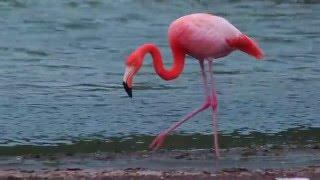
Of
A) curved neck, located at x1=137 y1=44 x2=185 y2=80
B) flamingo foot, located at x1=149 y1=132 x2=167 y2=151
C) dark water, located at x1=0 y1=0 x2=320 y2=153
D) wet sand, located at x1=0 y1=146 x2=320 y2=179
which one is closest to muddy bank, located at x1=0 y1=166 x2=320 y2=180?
wet sand, located at x1=0 y1=146 x2=320 y2=179

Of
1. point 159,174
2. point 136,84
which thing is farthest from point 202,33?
point 136,84

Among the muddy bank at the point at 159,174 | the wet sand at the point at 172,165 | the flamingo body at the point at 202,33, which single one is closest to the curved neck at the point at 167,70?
the flamingo body at the point at 202,33

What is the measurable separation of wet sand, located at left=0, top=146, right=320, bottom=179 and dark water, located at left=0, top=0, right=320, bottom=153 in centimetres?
47

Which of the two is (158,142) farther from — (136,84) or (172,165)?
(136,84)

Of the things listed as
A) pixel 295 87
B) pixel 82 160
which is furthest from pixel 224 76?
pixel 82 160

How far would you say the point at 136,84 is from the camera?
13.0 metres

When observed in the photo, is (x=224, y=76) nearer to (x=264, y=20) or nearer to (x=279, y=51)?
(x=279, y=51)

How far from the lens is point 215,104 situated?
984 centimetres

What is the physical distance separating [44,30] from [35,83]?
16.2 ft

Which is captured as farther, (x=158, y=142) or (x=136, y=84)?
(x=136, y=84)

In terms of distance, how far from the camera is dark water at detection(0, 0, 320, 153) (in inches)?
406

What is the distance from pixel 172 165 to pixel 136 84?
4367mm

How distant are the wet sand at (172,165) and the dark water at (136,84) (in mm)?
469

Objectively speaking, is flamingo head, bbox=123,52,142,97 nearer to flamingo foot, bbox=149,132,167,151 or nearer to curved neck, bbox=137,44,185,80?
curved neck, bbox=137,44,185,80
